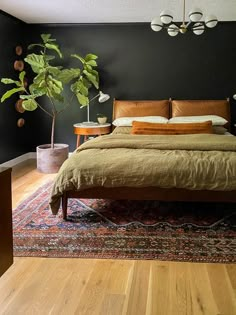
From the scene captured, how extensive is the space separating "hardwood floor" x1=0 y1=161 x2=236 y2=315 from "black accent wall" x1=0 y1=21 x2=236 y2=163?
3.37 meters

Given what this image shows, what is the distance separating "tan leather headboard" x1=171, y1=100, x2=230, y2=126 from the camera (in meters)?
5.15

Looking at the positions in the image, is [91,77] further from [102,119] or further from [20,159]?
[20,159]

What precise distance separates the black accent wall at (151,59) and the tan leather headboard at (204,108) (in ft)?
0.89

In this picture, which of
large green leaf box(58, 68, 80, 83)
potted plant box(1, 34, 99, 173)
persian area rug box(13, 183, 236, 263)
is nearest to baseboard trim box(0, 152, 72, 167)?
potted plant box(1, 34, 99, 173)

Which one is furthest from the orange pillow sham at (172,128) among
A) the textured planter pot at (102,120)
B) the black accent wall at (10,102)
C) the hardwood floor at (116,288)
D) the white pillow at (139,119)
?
the hardwood floor at (116,288)

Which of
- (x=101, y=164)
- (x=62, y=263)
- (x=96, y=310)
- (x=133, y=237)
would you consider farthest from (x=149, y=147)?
(x=96, y=310)

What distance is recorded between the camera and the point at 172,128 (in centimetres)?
439

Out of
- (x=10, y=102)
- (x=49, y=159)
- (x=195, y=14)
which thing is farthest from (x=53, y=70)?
(x=195, y=14)

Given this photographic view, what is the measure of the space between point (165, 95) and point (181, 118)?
29.9 inches

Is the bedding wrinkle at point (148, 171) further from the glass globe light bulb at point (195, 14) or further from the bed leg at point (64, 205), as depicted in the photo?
the glass globe light bulb at point (195, 14)

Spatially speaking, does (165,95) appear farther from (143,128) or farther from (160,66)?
(143,128)

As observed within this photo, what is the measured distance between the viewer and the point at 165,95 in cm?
554

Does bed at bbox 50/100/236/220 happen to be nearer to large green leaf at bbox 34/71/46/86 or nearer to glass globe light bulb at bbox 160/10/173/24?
glass globe light bulb at bbox 160/10/173/24

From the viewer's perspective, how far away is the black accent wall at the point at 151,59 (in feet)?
17.5
